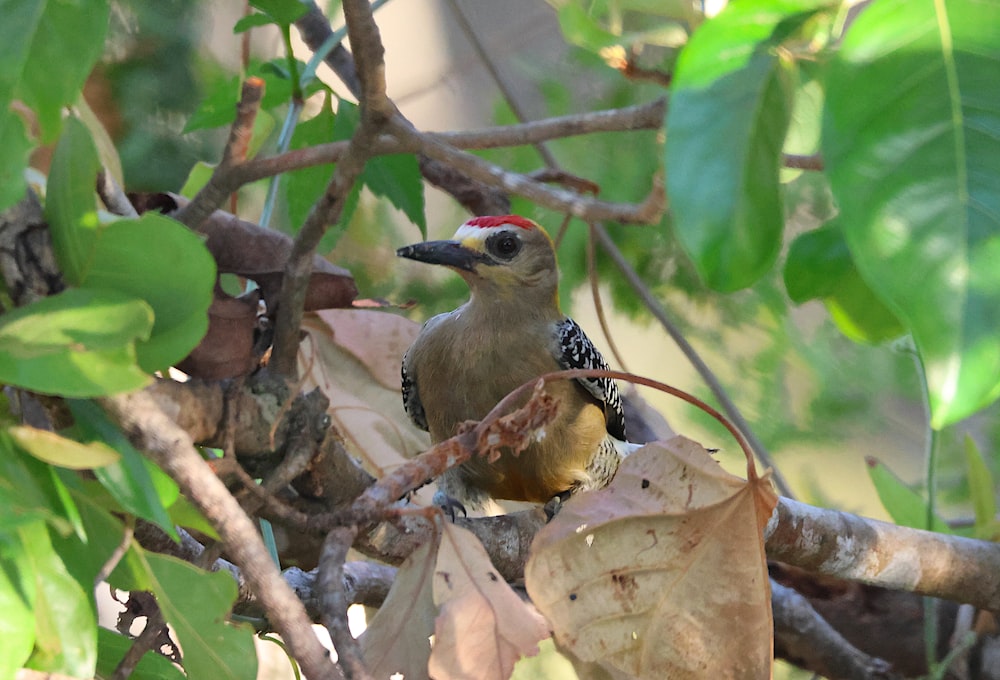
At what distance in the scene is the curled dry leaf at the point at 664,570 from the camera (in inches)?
28.1

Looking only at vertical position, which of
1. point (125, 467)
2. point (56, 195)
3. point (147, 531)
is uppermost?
point (56, 195)

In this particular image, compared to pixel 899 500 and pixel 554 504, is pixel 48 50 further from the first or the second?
pixel 899 500

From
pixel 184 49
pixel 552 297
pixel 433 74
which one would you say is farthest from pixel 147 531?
pixel 433 74

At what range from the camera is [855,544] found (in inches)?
50.4

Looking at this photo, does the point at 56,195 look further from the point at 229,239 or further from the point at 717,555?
the point at 717,555

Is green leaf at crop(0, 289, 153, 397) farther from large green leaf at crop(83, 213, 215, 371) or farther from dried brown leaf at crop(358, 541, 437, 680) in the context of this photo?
dried brown leaf at crop(358, 541, 437, 680)

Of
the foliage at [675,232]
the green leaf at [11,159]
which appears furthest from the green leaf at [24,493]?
the green leaf at [11,159]

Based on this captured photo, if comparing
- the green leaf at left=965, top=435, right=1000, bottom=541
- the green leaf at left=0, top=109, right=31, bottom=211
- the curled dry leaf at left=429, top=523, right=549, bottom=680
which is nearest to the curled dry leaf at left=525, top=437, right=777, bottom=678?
the curled dry leaf at left=429, top=523, right=549, bottom=680

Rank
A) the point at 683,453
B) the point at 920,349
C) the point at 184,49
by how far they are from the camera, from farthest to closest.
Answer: the point at 184,49, the point at 683,453, the point at 920,349

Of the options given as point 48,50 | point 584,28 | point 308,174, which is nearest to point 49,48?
point 48,50

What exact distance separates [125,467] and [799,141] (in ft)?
1.87

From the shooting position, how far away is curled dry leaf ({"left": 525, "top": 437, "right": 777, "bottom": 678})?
71cm

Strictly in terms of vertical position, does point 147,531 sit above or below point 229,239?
below

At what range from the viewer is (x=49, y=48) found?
508mm
